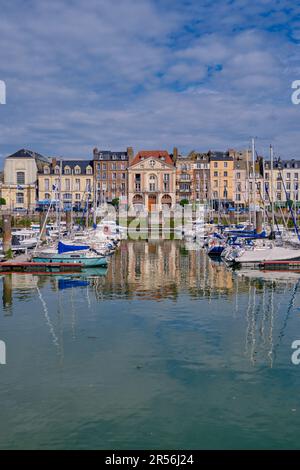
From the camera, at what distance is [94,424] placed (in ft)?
42.4

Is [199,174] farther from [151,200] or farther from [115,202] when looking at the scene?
[115,202]

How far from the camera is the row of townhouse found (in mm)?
100188

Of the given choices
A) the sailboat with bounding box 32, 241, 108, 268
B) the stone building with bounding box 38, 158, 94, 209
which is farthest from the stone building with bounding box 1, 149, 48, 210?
the sailboat with bounding box 32, 241, 108, 268

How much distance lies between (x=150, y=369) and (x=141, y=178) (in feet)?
280

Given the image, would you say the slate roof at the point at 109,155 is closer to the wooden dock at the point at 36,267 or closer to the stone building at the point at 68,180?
the stone building at the point at 68,180

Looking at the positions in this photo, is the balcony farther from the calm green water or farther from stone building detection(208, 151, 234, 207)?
the calm green water

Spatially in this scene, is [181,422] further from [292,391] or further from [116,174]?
[116,174]

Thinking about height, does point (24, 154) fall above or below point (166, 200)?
above

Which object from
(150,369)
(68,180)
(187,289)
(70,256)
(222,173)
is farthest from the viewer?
(68,180)

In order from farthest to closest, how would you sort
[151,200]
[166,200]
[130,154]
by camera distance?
[130,154], [151,200], [166,200]

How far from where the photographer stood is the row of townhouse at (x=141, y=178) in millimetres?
100188

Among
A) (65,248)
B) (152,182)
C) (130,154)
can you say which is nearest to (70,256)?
(65,248)

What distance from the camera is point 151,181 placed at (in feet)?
329

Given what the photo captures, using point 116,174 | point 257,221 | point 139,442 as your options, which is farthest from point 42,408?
point 116,174
